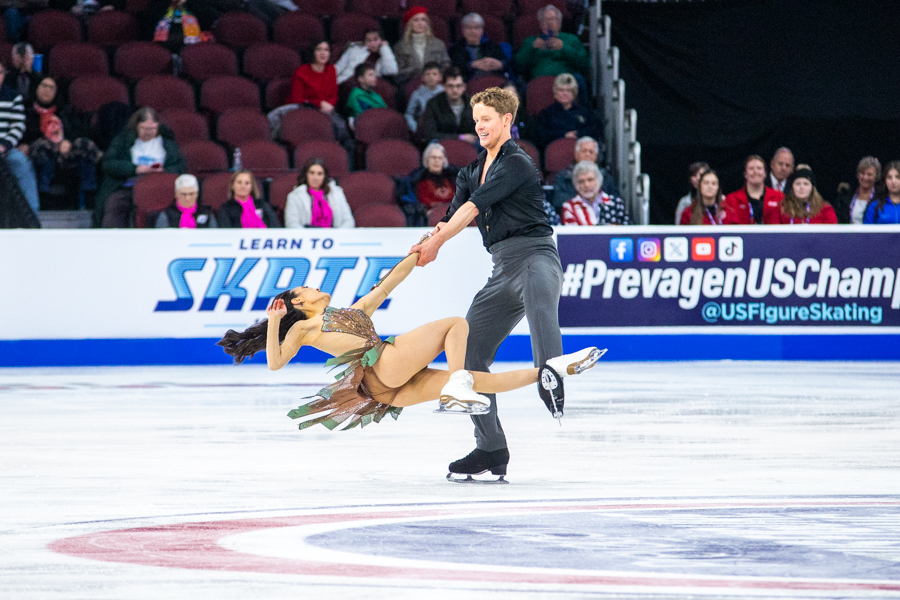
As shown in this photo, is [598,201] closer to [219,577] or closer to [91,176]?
[91,176]

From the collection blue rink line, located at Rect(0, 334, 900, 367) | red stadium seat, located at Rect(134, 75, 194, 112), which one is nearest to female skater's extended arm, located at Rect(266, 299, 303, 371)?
blue rink line, located at Rect(0, 334, 900, 367)

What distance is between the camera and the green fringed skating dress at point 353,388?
452 cm

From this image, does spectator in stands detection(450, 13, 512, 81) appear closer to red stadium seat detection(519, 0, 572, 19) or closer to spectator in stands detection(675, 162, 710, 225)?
red stadium seat detection(519, 0, 572, 19)

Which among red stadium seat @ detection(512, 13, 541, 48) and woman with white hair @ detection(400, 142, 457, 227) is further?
red stadium seat @ detection(512, 13, 541, 48)

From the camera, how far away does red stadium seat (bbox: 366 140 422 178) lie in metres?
→ 11.5

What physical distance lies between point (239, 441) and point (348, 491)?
5.12 feet

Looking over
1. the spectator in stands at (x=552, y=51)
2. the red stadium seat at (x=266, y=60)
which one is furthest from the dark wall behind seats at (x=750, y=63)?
the red stadium seat at (x=266, y=60)

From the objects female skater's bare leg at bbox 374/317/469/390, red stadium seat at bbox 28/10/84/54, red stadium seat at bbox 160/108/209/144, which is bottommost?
female skater's bare leg at bbox 374/317/469/390

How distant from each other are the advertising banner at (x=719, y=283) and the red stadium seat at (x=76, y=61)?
16.9 feet

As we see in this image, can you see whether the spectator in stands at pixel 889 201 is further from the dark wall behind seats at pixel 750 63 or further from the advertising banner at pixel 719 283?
the dark wall behind seats at pixel 750 63

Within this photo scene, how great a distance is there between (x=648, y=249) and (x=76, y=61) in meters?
6.05

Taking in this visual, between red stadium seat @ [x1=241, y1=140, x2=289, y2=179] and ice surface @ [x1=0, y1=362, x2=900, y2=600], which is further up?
red stadium seat @ [x1=241, y1=140, x2=289, y2=179]

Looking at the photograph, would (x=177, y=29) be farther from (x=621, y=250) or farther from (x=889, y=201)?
(x=889, y=201)

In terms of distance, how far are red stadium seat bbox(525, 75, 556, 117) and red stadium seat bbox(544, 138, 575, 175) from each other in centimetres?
72
